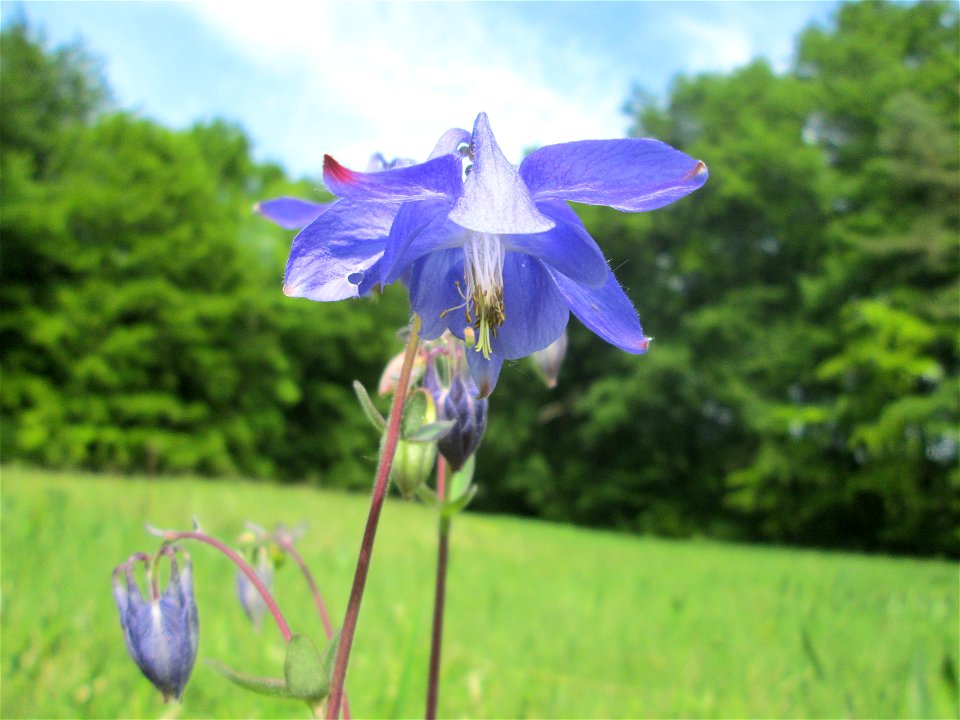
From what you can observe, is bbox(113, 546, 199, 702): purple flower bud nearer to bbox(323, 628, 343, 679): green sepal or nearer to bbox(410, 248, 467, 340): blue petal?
bbox(323, 628, 343, 679): green sepal

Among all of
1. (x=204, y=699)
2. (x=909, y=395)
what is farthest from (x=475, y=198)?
(x=909, y=395)

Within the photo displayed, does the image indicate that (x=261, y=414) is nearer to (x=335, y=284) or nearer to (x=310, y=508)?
→ (x=310, y=508)

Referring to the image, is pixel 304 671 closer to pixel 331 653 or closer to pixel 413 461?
pixel 331 653

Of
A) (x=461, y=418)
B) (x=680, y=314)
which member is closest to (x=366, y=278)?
(x=461, y=418)

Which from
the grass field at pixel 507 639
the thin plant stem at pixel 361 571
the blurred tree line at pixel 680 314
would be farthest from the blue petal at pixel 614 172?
the blurred tree line at pixel 680 314

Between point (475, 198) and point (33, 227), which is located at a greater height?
point (33, 227)
